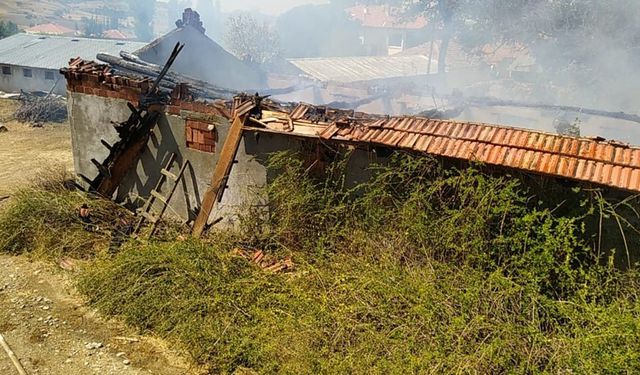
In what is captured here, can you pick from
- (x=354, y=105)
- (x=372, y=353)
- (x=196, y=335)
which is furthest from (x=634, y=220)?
(x=354, y=105)

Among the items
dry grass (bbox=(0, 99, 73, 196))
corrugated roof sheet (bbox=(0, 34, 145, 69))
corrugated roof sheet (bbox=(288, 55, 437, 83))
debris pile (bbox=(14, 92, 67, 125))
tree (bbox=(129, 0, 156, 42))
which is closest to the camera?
dry grass (bbox=(0, 99, 73, 196))

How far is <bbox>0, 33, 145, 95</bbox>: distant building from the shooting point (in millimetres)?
26562

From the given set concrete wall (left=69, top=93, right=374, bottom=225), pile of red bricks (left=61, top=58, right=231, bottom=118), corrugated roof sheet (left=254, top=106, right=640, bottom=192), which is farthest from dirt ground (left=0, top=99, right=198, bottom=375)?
corrugated roof sheet (left=254, top=106, right=640, bottom=192)

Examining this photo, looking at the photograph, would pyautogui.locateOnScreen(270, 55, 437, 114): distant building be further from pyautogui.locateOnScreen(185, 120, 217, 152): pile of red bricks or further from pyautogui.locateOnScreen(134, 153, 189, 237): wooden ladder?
pyautogui.locateOnScreen(134, 153, 189, 237): wooden ladder

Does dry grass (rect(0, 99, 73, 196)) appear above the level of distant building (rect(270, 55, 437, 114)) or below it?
below

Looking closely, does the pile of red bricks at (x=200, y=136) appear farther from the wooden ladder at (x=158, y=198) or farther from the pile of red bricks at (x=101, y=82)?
the pile of red bricks at (x=101, y=82)

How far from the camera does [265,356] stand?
4363 millimetres

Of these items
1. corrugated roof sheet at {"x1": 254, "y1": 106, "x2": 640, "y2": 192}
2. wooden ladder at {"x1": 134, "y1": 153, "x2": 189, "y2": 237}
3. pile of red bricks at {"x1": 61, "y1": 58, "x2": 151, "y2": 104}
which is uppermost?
pile of red bricks at {"x1": 61, "y1": 58, "x2": 151, "y2": 104}

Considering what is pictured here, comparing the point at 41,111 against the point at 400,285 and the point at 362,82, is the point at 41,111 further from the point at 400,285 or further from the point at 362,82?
the point at 400,285

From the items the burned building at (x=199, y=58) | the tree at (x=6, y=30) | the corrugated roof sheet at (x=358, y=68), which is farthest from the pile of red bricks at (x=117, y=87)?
the tree at (x=6, y=30)

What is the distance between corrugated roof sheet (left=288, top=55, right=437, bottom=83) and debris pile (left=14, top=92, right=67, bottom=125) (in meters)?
12.3

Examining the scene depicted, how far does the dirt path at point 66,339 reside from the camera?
4605 millimetres

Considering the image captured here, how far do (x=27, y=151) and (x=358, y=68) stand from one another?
62.5 ft

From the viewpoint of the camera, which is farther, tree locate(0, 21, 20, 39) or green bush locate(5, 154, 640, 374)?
tree locate(0, 21, 20, 39)
